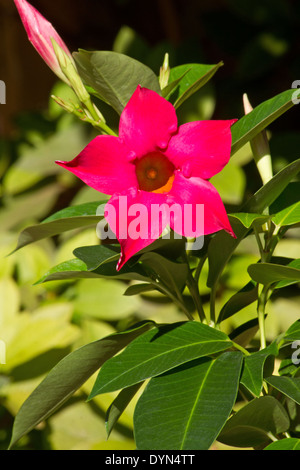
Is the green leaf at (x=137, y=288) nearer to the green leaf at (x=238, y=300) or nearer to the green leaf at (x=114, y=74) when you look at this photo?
the green leaf at (x=238, y=300)

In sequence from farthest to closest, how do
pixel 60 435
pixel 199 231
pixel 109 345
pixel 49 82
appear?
pixel 49 82 < pixel 60 435 < pixel 109 345 < pixel 199 231

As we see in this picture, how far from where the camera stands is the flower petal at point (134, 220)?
1.57 ft

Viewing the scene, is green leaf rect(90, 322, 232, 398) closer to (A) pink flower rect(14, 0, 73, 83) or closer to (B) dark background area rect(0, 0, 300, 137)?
(A) pink flower rect(14, 0, 73, 83)

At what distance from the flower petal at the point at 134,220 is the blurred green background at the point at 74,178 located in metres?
0.18

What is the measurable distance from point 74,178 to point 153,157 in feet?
3.67

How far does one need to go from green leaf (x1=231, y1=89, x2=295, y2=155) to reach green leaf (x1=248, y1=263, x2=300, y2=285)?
0.38 ft

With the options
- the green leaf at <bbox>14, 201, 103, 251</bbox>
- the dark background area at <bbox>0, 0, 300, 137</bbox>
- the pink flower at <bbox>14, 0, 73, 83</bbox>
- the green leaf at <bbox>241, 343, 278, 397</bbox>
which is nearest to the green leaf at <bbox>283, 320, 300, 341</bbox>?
the green leaf at <bbox>241, 343, 278, 397</bbox>

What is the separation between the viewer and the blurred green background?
1.09 metres

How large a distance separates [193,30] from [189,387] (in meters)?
1.98

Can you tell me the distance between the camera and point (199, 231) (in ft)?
1.61

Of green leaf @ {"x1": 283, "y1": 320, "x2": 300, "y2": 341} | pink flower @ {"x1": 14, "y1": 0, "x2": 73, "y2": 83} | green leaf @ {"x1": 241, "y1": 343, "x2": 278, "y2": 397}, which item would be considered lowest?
green leaf @ {"x1": 241, "y1": 343, "x2": 278, "y2": 397}

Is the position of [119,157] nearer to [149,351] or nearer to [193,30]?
[149,351]

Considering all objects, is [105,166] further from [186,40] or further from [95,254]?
[186,40]
